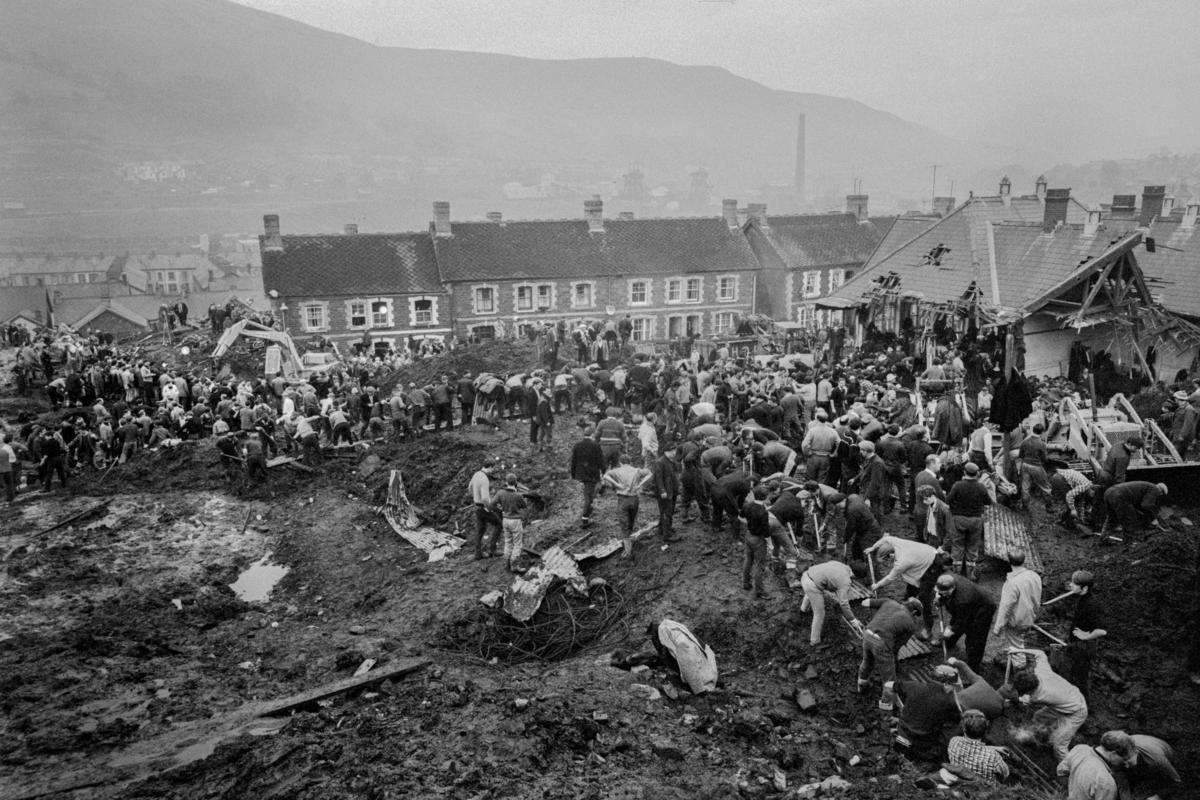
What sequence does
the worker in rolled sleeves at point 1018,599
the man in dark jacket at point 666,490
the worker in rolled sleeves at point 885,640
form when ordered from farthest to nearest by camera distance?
1. the man in dark jacket at point 666,490
2. the worker in rolled sleeves at point 1018,599
3. the worker in rolled sleeves at point 885,640

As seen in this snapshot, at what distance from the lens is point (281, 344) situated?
1308 inches

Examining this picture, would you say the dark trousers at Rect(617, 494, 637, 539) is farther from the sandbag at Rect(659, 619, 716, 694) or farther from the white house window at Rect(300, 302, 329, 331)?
the white house window at Rect(300, 302, 329, 331)

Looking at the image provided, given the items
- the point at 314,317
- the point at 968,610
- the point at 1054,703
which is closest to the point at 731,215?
the point at 314,317

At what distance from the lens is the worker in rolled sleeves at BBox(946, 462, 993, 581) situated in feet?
38.7

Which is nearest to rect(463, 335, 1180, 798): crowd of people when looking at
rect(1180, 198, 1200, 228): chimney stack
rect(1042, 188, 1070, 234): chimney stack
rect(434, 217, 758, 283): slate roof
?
rect(1042, 188, 1070, 234): chimney stack

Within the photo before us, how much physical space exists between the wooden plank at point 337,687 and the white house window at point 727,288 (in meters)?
38.4

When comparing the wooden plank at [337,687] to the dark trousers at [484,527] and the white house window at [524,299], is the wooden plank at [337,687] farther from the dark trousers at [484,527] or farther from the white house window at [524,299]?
the white house window at [524,299]

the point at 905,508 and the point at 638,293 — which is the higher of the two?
the point at 638,293

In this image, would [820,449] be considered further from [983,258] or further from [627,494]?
[983,258]

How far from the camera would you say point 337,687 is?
10891 millimetres

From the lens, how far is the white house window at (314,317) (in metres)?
41.2

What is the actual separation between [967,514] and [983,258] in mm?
16141

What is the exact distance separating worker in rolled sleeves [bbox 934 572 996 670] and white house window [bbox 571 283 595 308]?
118ft

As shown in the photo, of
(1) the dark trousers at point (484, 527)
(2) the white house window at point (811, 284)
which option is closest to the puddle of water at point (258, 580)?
(1) the dark trousers at point (484, 527)
